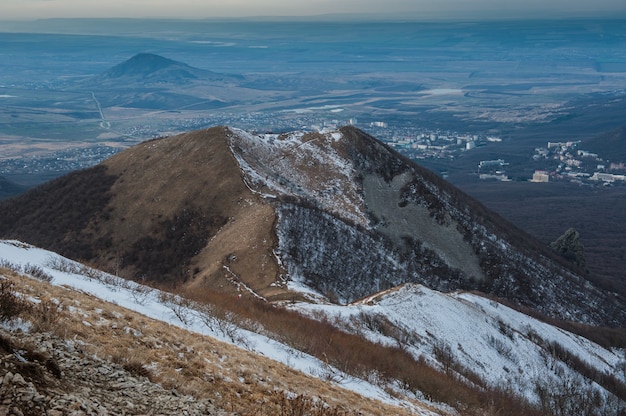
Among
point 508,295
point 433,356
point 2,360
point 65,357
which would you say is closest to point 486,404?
point 433,356

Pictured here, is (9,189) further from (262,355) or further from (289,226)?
(262,355)

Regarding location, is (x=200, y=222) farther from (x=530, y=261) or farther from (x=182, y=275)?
(x=530, y=261)

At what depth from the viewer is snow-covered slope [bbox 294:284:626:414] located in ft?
101

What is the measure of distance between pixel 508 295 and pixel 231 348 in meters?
53.0

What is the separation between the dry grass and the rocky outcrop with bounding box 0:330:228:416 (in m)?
0.50

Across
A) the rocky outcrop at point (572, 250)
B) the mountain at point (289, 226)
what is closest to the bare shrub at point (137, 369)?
the mountain at point (289, 226)

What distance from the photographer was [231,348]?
16359mm

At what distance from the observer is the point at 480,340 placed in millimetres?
36188

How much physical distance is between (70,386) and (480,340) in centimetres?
3149

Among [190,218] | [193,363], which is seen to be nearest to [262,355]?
[193,363]

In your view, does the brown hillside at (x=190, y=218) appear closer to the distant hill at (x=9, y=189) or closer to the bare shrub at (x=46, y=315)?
the bare shrub at (x=46, y=315)

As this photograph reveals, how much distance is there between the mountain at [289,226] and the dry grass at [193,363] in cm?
2024

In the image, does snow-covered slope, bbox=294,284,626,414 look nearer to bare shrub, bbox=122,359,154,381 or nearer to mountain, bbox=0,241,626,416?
mountain, bbox=0,241,626,416

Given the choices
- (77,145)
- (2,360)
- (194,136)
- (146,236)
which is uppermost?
(2,360)
